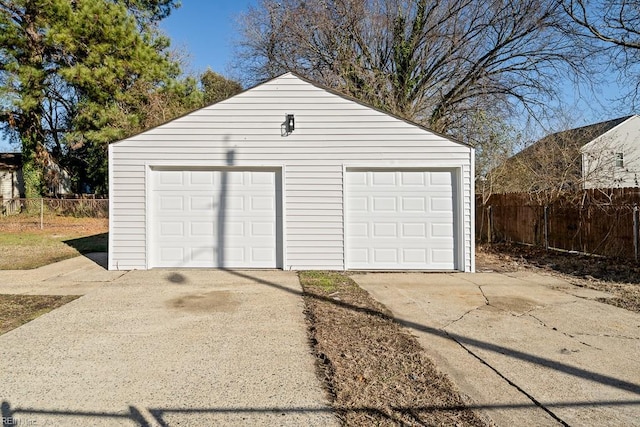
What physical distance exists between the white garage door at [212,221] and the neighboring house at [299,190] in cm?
2

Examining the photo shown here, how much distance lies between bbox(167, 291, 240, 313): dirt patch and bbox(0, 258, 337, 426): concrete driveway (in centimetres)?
1

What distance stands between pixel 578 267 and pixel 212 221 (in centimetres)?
801

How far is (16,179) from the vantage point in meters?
25.3

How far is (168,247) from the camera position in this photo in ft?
27.3

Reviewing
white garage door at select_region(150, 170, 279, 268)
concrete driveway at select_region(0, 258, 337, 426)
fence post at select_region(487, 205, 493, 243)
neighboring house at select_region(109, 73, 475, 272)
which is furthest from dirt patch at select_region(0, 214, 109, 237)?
fence post at select_region(487, 205, 493, 243)

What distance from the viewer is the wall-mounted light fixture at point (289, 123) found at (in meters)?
8.20

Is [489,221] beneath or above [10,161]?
beneath

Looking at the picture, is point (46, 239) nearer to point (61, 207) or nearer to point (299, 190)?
point (61, 207)

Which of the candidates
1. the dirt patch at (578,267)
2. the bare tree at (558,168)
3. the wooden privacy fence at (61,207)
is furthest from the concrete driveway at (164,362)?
the wooden privacy fence at (61,207)

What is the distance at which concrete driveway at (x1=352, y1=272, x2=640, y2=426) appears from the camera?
2.90 m

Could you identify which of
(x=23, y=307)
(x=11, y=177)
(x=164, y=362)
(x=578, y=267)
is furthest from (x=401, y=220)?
(x=11, y=177)

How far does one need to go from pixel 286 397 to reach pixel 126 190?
6559 mm

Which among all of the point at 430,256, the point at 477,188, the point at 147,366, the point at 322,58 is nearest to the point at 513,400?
the point at 147,366

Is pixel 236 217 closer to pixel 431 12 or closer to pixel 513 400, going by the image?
pixel 513 400
